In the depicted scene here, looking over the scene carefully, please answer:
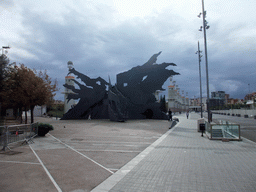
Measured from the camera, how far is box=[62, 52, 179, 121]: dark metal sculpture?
31895mm

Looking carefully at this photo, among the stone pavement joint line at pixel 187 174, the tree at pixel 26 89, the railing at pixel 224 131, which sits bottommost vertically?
the stone pavement joint line at pixel 187 174

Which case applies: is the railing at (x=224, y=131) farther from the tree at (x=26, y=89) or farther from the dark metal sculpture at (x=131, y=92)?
the dark metal sculpture at (x=131, y=92)

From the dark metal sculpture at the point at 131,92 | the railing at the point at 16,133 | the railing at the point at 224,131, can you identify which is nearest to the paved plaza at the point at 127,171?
the railing at the point at 16,133

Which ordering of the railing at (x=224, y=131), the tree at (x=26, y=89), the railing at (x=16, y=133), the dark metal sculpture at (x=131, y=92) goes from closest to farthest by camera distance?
the railing at (x=16, y=133) → the railing at (x=224, y=131) → the tree at (x=26, y=89) → the dark metal sculpture at (x=131, y=92)

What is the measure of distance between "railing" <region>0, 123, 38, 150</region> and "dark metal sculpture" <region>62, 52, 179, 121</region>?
20.3 m

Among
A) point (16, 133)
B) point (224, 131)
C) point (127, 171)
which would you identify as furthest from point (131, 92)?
point (127, 171)

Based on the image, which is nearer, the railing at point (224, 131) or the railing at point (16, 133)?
the railing at point (16, 133)

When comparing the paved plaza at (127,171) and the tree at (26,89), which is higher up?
the tree at (26,89)

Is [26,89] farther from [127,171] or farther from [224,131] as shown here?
[224,131]

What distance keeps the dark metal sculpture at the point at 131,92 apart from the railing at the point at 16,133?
20.3 metres

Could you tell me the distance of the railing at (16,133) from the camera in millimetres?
8920

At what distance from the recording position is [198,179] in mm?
5172

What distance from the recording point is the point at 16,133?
32.4ft

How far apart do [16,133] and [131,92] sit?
2344 cm
